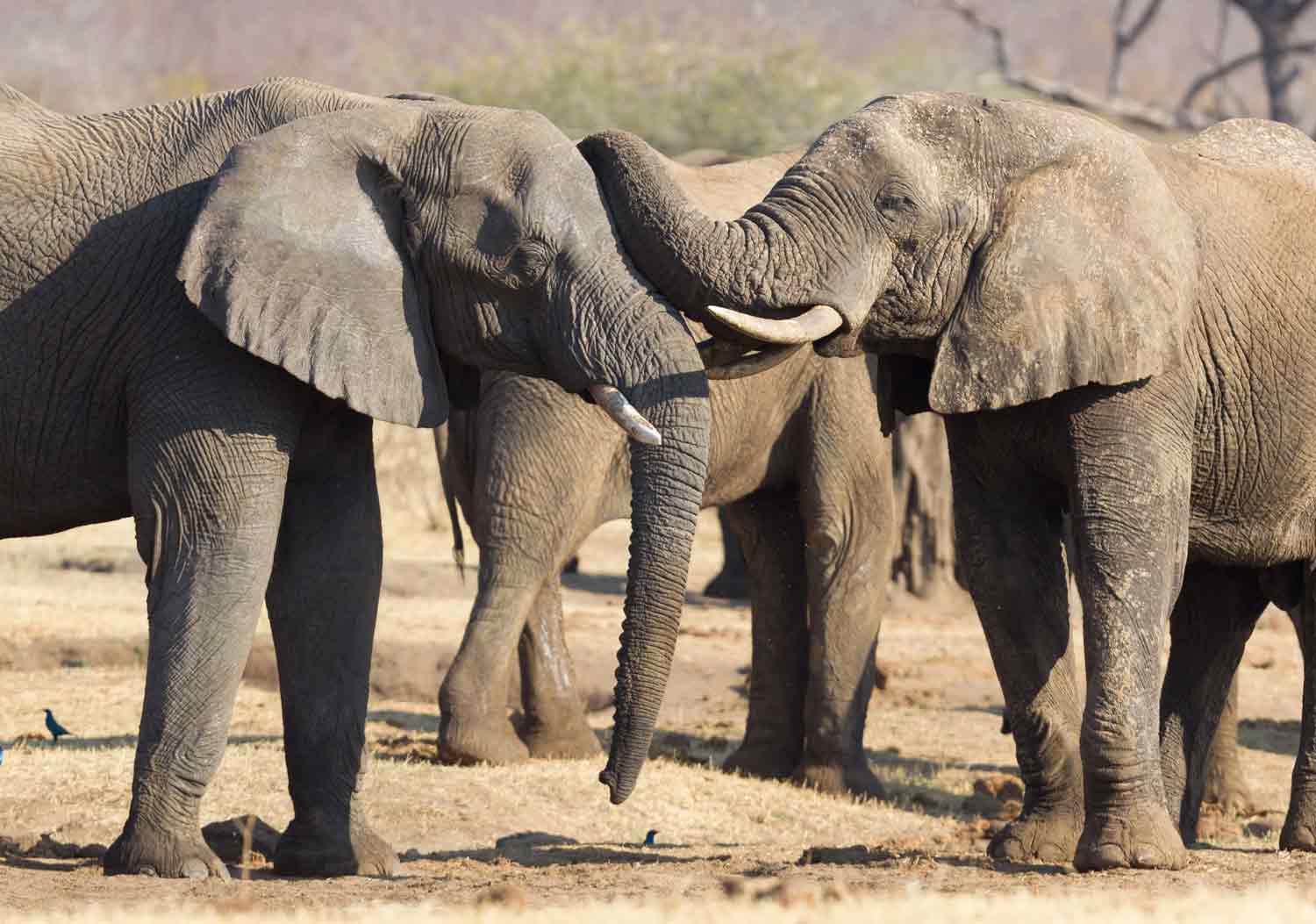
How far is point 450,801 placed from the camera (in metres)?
9.27

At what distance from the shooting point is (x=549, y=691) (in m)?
10.8

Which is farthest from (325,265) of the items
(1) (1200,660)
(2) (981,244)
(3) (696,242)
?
(1) (1200,660)

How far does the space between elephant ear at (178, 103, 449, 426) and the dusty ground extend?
156 centimetres

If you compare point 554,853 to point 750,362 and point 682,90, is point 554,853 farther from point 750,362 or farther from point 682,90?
point 682,90

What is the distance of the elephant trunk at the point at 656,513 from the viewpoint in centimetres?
689

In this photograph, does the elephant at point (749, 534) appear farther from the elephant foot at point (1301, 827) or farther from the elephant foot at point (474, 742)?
the elephant foot at point (1301, 827)

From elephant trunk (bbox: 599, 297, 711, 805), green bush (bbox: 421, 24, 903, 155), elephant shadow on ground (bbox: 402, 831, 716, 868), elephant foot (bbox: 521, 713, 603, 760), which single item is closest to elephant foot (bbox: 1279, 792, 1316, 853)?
elephant shadow on ground (bbox: 402, 831, 716, 868)

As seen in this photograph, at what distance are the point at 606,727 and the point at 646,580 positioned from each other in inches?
201

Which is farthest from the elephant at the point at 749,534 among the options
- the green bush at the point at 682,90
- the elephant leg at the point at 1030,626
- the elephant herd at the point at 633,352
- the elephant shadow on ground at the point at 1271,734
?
the green bush at the point at 682,90

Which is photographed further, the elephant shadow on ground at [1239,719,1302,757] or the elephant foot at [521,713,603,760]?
the elephant shadow on ground at [1239,719,1302,757]

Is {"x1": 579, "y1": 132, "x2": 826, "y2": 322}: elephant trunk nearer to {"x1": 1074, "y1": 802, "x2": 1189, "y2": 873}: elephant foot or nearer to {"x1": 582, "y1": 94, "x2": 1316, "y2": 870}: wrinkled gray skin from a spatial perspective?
{"x1": 582, "y1": 94, "x2": 1316, "y2": 870}: wrinkled gray skin

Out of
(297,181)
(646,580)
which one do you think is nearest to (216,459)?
(297,181)

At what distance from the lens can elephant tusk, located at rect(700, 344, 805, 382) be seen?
24.1 ft

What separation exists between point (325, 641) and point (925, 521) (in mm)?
11365
